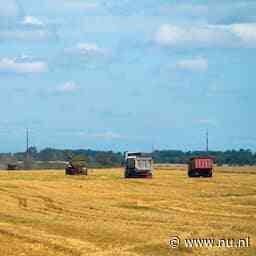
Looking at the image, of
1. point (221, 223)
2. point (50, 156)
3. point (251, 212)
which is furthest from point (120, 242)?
point (50, 156)

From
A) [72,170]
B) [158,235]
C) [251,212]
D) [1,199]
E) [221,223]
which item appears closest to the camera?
[158,235]

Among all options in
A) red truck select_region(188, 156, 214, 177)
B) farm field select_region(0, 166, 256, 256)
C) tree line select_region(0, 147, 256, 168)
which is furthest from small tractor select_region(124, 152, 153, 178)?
tree line select_region(0, 147, 256, 168)

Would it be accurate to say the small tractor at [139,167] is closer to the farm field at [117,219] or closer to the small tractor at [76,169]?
the small tractor at [76,169]

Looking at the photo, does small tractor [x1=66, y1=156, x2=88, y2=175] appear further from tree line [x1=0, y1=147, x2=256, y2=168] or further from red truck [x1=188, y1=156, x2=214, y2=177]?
tree line [x1=0, y1=147, x2=256, y2=168]

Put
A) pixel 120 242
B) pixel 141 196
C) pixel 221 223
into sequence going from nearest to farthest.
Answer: pixel 120 242 → pixel 221 223 → pixel 141 196

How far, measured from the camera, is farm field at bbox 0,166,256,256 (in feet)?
66.7

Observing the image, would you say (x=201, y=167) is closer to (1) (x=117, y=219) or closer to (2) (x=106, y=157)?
(1) (x=117, y=219)

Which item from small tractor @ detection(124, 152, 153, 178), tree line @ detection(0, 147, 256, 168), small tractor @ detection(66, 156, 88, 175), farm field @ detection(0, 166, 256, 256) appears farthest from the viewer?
tree line @ detection(0, 147, 256, 168)

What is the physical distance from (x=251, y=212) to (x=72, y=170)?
4558 centimetres

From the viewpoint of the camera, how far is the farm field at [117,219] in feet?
66.7

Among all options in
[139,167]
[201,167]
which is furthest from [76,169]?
[201,167]

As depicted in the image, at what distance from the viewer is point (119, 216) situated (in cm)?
3002

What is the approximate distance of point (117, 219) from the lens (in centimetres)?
2862

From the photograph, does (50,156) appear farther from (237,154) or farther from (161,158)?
(237,154)
